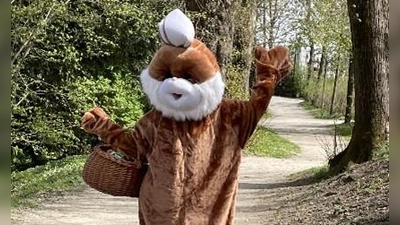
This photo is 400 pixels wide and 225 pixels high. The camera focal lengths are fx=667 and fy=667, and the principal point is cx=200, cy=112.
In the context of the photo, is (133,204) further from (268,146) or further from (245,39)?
(268,146)

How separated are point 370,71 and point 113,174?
21.4 feet

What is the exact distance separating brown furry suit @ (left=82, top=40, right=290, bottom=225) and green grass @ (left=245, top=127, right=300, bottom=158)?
12.8 m

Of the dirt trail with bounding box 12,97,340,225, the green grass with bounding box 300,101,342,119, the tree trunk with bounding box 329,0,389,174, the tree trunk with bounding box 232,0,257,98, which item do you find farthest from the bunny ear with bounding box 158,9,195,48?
the green grass with bounding box 300,101,342,119

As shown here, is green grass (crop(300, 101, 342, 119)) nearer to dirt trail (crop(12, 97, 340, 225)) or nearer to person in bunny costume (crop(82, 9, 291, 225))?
dirt trail (crop(12, 97, 340, 225))

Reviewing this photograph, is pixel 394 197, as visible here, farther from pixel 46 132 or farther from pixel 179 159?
pixel 46 132

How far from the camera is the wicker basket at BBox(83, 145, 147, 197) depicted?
398cm

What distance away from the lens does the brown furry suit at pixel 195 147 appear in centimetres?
387

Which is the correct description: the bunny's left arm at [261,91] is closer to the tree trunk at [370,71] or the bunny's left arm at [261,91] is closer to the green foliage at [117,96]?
the tree trunk at [370,71]

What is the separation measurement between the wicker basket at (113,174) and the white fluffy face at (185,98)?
0.41m

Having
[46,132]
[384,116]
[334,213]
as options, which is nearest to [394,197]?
[334,213]

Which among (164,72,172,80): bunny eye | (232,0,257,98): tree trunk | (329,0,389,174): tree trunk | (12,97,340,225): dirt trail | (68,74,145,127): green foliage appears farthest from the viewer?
(232,0,257,98): tree trunk

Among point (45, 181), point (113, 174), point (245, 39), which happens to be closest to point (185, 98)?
point (113, 174)

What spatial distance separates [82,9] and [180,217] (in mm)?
7117

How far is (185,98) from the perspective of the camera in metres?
3.79
